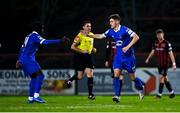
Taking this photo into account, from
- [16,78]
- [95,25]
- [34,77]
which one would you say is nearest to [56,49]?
[95,25]

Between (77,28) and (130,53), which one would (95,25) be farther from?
(130,53)

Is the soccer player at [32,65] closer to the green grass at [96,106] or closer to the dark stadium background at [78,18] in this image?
the green grass at [96,106]

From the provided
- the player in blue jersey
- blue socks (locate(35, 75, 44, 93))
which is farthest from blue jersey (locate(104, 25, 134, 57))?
blue socks (locate(35, 75, 44, 93))

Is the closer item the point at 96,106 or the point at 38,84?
the point at 96,106

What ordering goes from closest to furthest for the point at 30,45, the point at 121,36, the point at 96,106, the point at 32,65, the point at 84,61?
the point at 96,106
the point at 121,36
the point at 30,45
the point at 32,65
the point at 84,61

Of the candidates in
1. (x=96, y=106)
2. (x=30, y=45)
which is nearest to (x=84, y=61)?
(x=30, y=45)

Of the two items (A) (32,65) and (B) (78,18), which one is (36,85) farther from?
(B) (78,18)

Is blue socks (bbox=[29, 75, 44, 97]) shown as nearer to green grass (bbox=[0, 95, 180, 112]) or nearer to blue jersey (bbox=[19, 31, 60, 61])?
green grass (bbox=[0, 95, 180, 112])

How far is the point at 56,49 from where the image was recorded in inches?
1145

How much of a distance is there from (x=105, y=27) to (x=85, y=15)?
1705 millimetres

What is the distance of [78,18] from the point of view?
1229 inches

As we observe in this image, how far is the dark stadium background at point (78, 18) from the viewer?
28875mm

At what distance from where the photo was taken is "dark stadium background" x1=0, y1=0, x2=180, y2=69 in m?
28.9

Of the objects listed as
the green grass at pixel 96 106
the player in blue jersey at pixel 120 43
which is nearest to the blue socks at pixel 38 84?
the green grass at pixel 96 106
